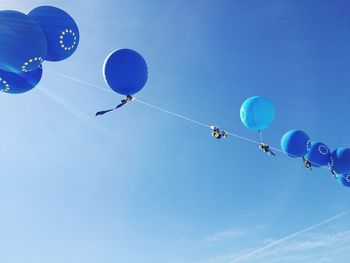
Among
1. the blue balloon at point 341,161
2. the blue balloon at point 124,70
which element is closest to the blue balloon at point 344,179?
the blue balloon at point 341,161

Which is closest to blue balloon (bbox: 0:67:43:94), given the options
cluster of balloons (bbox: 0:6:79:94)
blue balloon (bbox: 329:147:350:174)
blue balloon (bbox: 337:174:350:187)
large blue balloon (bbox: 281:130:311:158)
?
cluster of balloons (bbox: 0:6:79:94)

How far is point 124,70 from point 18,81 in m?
2.31

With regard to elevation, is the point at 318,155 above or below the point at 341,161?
above

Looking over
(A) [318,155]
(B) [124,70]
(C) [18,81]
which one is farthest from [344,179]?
(C) [18,81]

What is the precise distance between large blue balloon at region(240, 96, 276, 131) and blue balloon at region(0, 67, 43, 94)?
19.2ft

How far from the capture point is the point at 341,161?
1134 cm

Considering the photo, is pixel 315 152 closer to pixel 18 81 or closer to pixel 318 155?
pixel 318 155

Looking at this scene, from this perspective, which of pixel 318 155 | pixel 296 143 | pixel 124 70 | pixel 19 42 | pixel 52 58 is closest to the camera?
pixel 19 42

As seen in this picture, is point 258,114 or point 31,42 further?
point 258,114

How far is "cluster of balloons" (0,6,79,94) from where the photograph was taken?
20.9ft

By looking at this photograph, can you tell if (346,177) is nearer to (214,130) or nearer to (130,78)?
(214,130)

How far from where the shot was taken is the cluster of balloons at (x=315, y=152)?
11117mm

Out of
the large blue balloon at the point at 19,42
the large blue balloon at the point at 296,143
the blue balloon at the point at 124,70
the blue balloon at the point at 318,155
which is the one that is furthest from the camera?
the blue balloon at the point at 318,155

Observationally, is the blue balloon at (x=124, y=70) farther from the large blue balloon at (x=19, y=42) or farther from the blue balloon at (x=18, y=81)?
the large blue balloon at (x=19, y=42)
